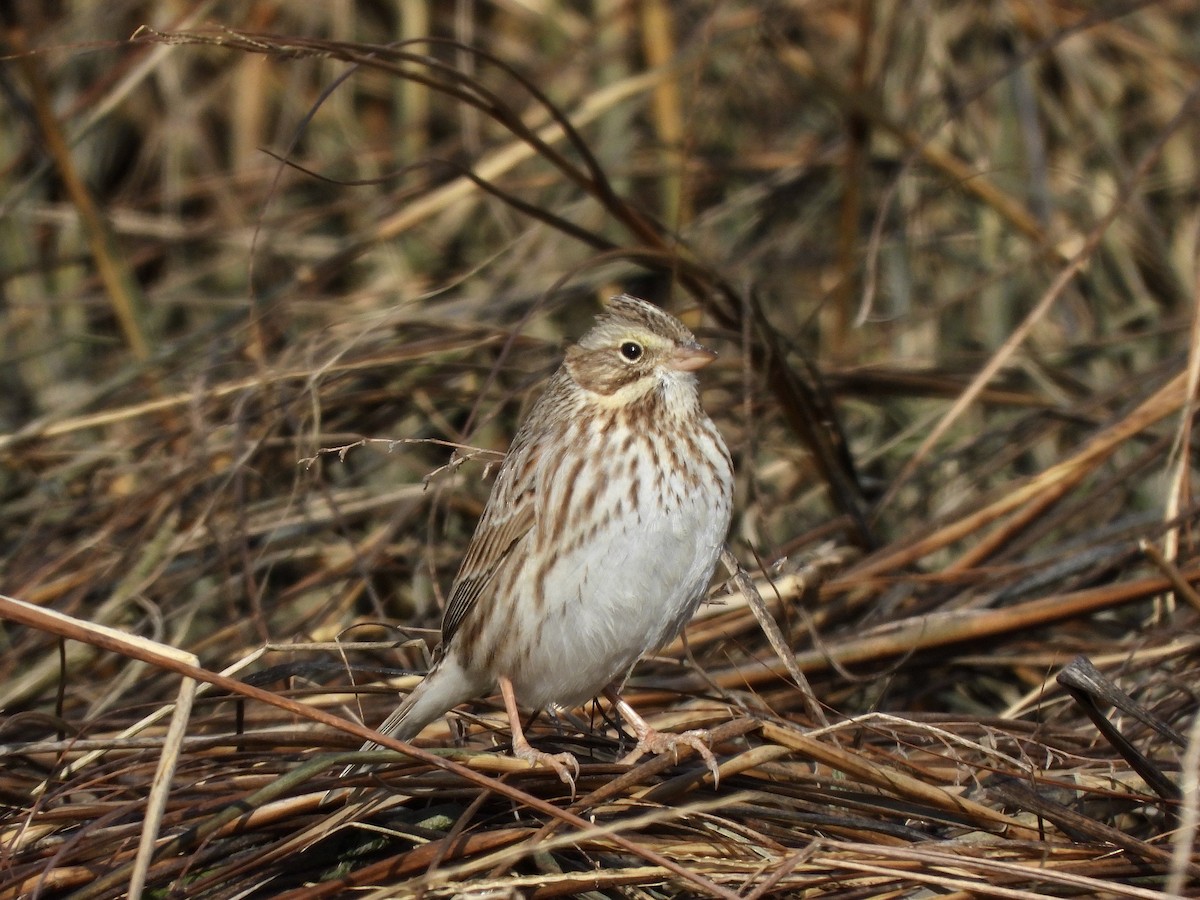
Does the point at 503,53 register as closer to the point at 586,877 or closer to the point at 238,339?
the point at 238,339

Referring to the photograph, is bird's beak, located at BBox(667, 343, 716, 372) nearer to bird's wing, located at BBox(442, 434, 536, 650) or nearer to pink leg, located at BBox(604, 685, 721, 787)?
bird's wing, located at BBox(442, 434, 536, 650)

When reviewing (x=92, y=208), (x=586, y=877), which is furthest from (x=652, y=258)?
(x=92, y=208)

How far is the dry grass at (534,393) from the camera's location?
266 centimetres

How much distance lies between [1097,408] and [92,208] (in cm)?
315

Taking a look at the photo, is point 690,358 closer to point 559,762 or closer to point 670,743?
point 670,743

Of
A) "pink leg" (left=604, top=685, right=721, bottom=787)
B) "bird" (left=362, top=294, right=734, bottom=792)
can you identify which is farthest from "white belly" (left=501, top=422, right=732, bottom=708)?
"pink leg" (left=604, top=685, right=721, bottom=787)

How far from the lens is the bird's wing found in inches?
128

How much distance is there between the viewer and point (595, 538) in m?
3.11

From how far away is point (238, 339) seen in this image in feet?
16.1

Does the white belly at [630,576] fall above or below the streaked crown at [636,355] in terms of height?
below

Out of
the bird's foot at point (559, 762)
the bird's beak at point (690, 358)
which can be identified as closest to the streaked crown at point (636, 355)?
the bird's beak at point (690, 358)

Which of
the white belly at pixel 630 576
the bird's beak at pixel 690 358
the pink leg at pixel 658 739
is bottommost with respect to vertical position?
the pink leg at pixel 658 739

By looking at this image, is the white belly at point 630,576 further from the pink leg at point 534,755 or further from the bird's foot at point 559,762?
the bird's foot at point 559,762

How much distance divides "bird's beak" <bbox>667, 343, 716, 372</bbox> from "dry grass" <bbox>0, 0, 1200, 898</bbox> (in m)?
0.45
